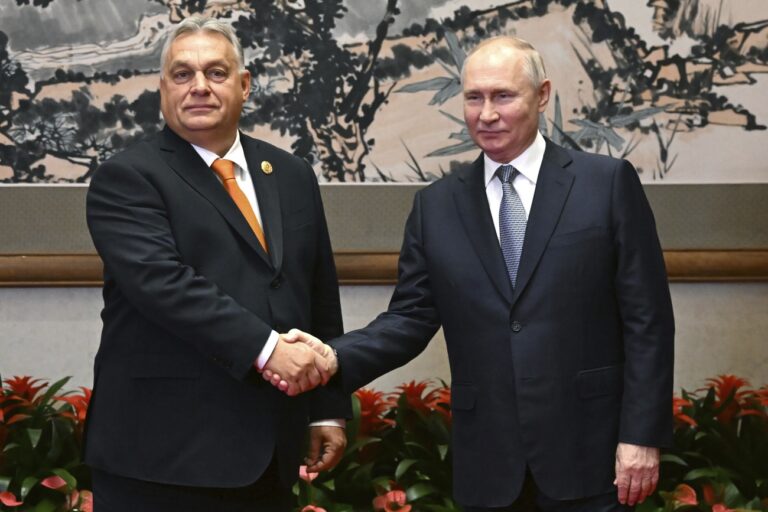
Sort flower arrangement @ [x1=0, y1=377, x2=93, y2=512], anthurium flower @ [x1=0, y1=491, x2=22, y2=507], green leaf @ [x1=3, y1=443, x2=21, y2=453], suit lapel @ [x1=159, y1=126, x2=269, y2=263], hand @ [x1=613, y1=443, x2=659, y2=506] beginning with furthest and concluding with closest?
1. green leaf @ [x1=3, y1=443, x2=21, y2=453]
2. flower arrangement @ [x1=0, y1=377, x2=93, y2=512]
3. anthurium flower @ [x1=0, y1=491, x2=22, y2=507]
4. suit lapel @ [x1=159, y1=126, x2=269, y2=263]
5. hand @ [x1=613, y1=443, x2=659, y2=506]

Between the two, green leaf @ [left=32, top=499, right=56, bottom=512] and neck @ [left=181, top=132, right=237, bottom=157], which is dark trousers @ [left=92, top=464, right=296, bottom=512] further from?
green leaf @ [left=32, top=499, right=56, bottom=512]

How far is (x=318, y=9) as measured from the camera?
3824 mm

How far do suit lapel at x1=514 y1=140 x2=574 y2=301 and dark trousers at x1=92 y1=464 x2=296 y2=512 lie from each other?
2.33 ft

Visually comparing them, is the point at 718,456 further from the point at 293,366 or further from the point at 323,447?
the point at 293,366

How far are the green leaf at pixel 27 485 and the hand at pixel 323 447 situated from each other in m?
1.08

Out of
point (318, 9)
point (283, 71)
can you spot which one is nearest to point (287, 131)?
point (283, 71)

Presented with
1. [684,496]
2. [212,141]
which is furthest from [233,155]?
[684,496]

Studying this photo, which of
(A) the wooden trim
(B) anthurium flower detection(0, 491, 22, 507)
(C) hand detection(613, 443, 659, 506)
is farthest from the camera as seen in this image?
(A) the wooden trim

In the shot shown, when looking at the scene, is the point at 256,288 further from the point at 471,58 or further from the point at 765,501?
the point at 765,501

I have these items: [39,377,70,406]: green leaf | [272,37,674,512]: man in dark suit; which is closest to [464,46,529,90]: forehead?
[272,37,674,512]: man in dark suit

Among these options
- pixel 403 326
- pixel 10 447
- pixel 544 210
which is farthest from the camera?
pixel 10 447

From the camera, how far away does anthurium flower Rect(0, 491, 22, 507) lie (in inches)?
119

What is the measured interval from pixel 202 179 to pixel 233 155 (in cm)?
13

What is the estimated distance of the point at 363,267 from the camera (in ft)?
12.6
